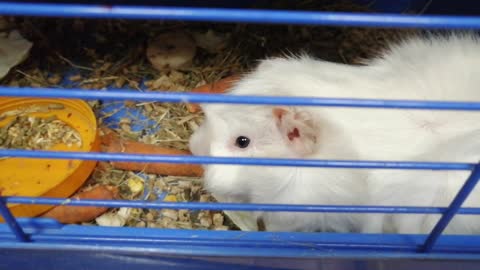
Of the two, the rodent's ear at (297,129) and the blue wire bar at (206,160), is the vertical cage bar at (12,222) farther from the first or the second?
the rodent's ear at (297,129)

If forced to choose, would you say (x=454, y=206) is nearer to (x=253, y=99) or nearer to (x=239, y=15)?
(x=253, y=99)

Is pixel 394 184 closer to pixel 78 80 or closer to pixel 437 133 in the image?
pixel 437 133

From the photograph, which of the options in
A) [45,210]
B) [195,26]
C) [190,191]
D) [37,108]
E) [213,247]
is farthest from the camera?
[195,26]

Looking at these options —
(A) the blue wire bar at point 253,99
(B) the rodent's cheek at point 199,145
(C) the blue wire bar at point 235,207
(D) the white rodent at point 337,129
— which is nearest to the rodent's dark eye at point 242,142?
(D) the white rodent at point 337,129

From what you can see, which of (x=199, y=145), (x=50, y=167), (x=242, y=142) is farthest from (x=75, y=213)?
(x=242, y=142)

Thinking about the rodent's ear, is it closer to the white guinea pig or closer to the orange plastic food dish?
the white guinea pig

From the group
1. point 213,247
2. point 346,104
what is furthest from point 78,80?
point 346,104

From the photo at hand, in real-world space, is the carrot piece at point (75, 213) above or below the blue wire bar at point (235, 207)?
below
